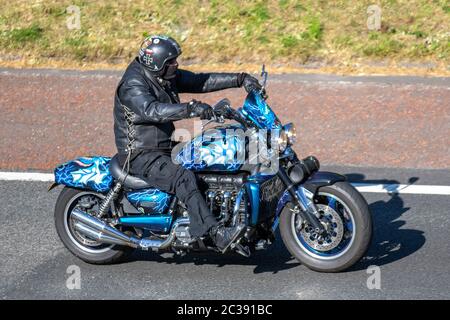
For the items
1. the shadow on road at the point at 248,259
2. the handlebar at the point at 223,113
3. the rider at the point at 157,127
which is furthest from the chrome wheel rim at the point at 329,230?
the handlebar at the point at 223,113

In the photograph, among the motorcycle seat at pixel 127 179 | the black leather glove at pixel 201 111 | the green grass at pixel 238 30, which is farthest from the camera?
the green grass at pixel 238 30

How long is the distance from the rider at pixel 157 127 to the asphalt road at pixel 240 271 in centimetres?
48

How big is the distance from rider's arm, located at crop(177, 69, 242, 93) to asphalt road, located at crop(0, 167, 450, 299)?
138 cm

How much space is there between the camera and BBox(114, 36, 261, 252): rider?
21.4 feet

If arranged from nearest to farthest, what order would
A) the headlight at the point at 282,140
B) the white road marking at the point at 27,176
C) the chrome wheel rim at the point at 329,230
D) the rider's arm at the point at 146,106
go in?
the rider's arm at the point at 146,106
the headlight at the point at 282,140
the chrome wheel rim at the point at 329,230
the white road marking at the point at 27,176

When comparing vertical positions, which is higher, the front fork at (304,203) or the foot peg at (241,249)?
the front fork at (304,203)

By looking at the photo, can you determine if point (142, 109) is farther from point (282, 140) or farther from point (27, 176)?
point (27, 176)

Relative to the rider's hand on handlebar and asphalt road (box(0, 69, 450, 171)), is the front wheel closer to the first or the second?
the rider's hand on handlebar

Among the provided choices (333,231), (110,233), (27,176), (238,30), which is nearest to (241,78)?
(333,231)

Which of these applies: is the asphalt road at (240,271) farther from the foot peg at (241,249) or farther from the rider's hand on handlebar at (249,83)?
the rider's hand on handlebar at (249,83)

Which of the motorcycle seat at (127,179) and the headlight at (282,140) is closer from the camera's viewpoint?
the headlight at (282,140)

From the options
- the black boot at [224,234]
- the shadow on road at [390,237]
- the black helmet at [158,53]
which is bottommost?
the shadow on road at [390,237]

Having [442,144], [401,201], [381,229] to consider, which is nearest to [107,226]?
[381,229]

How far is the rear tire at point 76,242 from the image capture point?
23.5ft
